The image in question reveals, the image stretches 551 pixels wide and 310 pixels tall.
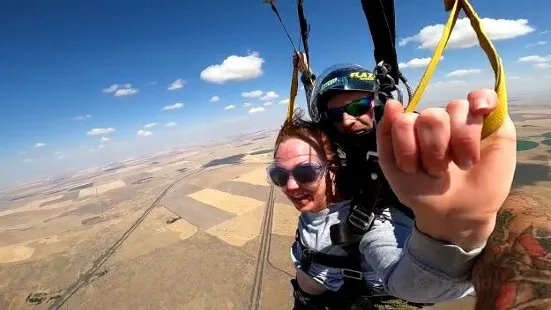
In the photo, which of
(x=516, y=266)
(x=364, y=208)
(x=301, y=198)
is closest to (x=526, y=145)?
(x=301, y=198)

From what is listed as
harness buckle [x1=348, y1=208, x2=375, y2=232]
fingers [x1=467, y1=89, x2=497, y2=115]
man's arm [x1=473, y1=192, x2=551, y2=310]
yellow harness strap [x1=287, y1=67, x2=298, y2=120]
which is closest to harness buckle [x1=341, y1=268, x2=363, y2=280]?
harness buckle [x1=348, y1=208, x2=375, y2=232]

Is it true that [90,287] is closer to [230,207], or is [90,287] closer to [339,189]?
[230,207]

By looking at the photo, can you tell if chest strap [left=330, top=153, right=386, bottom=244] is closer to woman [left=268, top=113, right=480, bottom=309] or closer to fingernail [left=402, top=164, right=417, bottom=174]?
woman [left=268, top=113, right=480, bottom=309]

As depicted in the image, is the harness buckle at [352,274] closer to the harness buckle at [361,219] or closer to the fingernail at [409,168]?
the harness buckle at [361,219]

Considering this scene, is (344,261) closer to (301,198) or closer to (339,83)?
(301,198)

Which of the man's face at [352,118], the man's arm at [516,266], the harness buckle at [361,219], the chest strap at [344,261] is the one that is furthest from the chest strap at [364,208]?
the man's arm at [516,266]

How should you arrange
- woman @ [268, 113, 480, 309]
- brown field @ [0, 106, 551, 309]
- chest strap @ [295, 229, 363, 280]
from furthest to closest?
1. brown field @ [0, 106, 551, 309]
2. chest strap @ [295, 229, 363, 280]
3. woman @ [268, 113, 480, 309]

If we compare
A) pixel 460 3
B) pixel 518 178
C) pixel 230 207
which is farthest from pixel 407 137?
pixel 518 178
